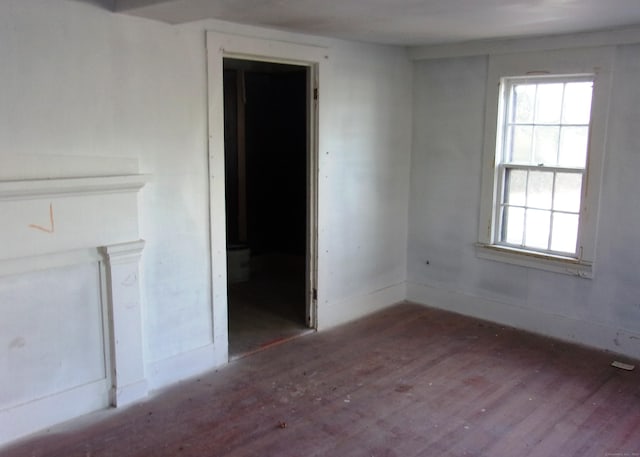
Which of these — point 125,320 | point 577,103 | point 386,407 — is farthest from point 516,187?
point 125,320

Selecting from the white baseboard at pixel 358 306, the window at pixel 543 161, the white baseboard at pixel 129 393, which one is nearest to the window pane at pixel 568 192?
the window at pixel 543 161

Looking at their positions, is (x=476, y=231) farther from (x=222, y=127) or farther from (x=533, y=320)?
(x=222, y=127)

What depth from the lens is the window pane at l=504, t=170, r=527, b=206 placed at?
15.4ft

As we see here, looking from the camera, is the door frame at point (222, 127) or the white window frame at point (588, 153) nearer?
the door frame at point (222, 127)

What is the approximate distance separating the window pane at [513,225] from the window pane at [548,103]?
2.49 ft

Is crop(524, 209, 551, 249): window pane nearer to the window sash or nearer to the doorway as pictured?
the window sash

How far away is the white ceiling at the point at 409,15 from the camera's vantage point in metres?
3.04

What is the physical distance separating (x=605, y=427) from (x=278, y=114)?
4.73 meters

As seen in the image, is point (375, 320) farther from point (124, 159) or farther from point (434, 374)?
point (124, 159)

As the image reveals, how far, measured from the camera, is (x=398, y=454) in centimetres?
297

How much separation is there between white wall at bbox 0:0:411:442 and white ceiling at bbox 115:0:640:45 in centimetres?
27

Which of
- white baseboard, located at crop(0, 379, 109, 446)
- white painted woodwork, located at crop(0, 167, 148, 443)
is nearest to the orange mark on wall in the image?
white painted woodwork, located at crop(0, 167, 148, 443)

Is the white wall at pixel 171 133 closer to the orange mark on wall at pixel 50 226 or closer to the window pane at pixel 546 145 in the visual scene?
the orange mark on wall at pixel 50 226

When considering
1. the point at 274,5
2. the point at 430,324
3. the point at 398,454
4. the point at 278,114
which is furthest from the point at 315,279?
the point at 278,114
